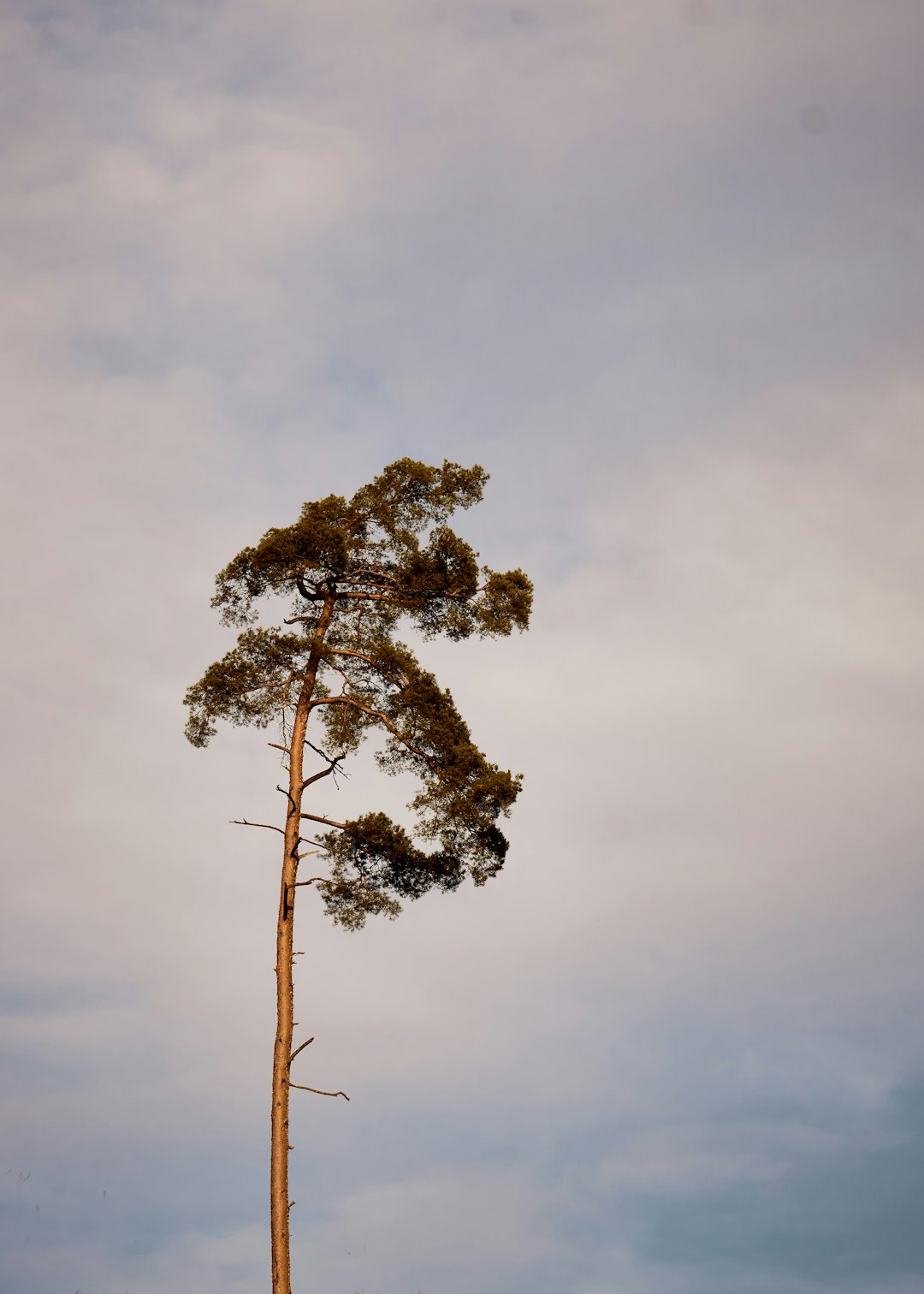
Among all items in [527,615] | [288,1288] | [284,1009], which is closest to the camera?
[288,1288]

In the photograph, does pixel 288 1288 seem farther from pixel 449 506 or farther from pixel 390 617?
pixel 449 506

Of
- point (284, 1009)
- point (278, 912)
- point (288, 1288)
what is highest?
point (278, 912)

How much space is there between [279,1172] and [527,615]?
1062 cm

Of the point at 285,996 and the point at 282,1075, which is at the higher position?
the point at 285,996

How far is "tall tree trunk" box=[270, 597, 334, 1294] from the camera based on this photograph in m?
18.4

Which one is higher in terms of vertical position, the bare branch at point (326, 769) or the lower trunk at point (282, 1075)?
the bare branch at point (326, 769)

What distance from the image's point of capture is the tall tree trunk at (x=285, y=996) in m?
18.4

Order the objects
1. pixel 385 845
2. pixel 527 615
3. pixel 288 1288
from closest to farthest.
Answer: pixel 288 1288, pixel 385 845, pixel 527 615

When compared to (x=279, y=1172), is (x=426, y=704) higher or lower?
higher

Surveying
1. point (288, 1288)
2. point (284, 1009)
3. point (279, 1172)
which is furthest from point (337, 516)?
point (288, 1288)

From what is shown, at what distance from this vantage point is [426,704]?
2175 centimetres

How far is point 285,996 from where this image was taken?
19719mm

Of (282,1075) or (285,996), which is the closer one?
(282,1075)

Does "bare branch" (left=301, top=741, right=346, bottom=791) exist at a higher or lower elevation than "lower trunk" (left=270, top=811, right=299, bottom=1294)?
higher
